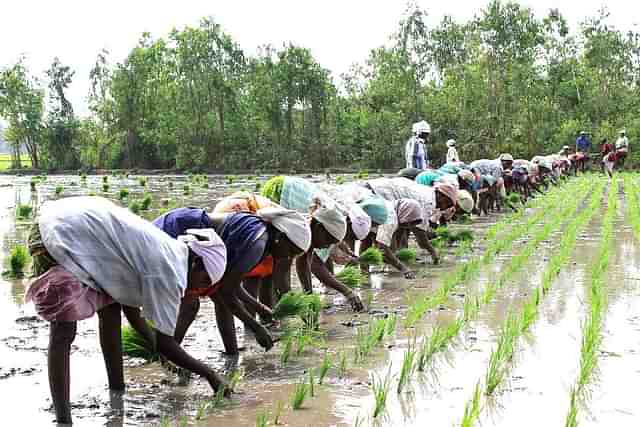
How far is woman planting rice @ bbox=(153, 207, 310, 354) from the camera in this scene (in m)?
3.84

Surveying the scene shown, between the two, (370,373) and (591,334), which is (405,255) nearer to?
(591,334)

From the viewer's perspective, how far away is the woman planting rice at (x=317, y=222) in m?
4.83

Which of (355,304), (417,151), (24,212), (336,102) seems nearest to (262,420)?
(355,304)

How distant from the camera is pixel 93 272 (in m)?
3.03

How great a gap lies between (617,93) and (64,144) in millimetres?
26795

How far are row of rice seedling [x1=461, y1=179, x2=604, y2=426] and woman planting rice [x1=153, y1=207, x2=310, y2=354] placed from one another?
111 cm

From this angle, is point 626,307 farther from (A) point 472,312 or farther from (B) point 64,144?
(B) point 64,144

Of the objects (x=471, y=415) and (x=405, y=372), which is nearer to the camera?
(x=471, y=415)

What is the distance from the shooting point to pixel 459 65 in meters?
38.3

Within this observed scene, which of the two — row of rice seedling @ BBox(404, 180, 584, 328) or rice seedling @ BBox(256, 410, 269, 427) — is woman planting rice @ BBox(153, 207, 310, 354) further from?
row of rice seedling @ BBox(404, 180, 584, 328)

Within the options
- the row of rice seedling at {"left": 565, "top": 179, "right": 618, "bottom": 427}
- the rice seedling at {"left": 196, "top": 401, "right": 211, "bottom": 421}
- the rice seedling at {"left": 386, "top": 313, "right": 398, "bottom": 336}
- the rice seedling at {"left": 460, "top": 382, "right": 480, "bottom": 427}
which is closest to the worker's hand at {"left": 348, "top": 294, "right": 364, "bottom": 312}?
the rice seedling at {"left": 386, "top": 313, "right": 398, "bottom": 336}

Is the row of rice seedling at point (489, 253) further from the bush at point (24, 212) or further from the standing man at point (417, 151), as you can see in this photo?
the bush at point (24, 212)

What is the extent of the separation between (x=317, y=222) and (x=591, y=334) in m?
1.68

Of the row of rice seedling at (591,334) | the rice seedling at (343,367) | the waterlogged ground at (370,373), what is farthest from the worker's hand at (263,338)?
the row of rice seedling at (591,334)
